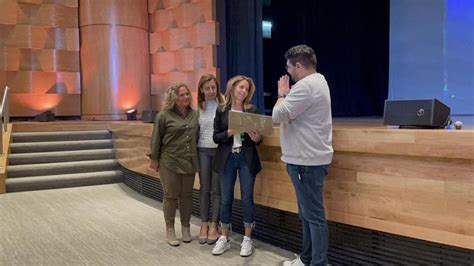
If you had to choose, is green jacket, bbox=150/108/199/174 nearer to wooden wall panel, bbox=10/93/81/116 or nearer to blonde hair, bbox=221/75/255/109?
blonde hair, bbox=221/75/255/109

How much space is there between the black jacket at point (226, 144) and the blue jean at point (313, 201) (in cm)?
58

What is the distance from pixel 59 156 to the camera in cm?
657

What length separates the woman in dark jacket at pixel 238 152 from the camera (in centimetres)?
303

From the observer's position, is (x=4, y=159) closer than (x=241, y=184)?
No

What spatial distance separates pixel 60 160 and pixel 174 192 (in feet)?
12.5

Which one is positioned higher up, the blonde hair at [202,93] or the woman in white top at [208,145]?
the blonde hair at [202,93]

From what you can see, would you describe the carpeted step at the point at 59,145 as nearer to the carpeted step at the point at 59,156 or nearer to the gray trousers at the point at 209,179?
the carpeted step at the point at 59,156

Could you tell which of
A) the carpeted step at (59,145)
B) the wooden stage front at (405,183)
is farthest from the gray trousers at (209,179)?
the carpeted step at (59,145)

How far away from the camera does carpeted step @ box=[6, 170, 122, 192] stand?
581cm

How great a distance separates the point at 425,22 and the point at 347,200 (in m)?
5.13

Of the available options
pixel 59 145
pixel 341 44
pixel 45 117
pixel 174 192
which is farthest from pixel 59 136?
pixel 341 44

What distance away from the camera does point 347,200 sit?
2.76 metres

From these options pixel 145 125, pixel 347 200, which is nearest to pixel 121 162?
pixel 145 125

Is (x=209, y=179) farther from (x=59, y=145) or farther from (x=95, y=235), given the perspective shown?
(x=59, y=145)
